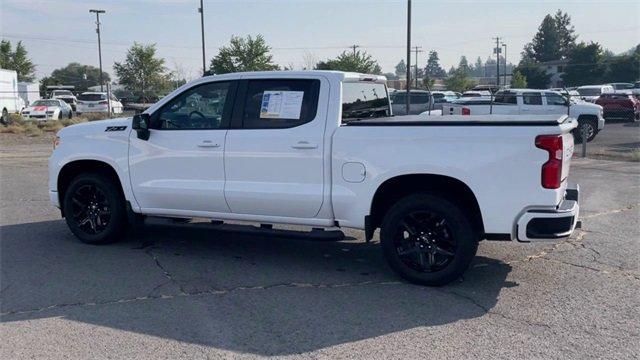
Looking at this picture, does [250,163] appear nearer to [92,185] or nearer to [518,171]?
[92,185]

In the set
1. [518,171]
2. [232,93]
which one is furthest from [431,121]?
[232,93]

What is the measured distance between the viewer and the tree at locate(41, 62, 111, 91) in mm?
97812

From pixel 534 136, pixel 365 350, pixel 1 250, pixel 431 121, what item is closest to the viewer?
pixel 365 350

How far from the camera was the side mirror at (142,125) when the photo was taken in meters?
6.89

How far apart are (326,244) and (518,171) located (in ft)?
9.06

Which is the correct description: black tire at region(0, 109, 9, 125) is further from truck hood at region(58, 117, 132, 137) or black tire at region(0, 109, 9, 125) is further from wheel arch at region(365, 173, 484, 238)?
wheel arch at region(365, 173, 484, 238)

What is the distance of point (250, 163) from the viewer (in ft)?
21.0

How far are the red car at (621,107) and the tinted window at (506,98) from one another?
41.0 feet

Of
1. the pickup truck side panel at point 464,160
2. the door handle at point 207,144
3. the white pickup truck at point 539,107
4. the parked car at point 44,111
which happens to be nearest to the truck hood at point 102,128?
the door handle at point 207,144

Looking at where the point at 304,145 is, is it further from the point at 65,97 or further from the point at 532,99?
the point at 65,97

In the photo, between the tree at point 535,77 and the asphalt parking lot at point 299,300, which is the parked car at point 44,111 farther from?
the tree at point 535,77

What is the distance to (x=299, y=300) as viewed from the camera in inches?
215

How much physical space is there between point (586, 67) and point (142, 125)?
8058 cm

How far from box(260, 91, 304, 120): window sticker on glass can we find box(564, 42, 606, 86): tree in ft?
260
